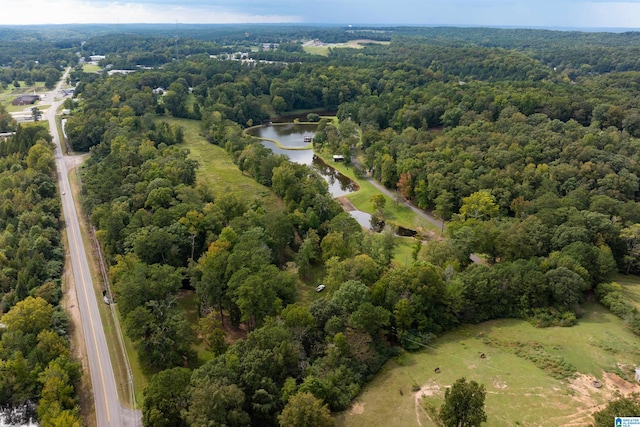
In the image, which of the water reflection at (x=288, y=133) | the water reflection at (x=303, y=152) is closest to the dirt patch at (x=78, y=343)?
the water reflection at (x=303, y=152)

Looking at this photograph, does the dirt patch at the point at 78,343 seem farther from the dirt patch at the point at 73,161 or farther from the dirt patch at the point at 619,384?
the dirt patch at the point at 619,384

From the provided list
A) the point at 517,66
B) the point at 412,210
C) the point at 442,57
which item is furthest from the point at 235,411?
the point at 442,57

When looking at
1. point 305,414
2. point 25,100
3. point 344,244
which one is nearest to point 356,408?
point 305,414

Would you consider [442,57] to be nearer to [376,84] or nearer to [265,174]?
→ [376,84]

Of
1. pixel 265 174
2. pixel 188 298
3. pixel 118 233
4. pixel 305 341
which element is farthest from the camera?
pixel 265 174

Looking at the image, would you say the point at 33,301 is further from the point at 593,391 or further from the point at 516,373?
the point at 593,391
